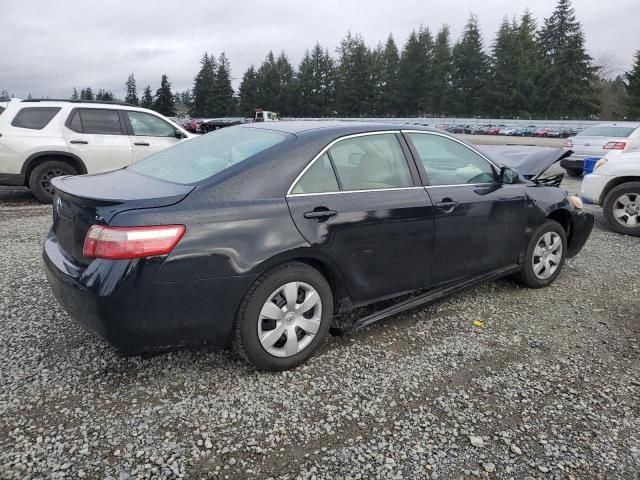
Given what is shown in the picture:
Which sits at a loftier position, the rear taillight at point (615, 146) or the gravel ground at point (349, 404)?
the rear taillight at point (615, 146)

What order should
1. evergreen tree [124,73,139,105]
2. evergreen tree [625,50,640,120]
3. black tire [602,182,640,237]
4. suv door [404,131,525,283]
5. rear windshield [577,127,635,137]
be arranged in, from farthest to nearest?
evergreen tree [124,73,139,105] < evergreen tree [625,50,640,120] < rear windshield [577,127,635,137] < black tire [602,182,640,237] < suv door [404,131,525,283]

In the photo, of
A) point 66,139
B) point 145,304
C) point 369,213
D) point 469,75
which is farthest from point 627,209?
point 469,75

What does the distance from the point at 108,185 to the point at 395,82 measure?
8418 cm

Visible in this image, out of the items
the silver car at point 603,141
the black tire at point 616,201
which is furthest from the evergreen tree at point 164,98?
the black tire at point 616,201

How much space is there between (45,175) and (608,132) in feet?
41.9

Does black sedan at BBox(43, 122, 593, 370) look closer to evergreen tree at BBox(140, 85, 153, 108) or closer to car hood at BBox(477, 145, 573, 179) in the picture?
car hood at BBox(477, 145, 573, 179)

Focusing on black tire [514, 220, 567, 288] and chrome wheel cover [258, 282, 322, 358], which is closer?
chrome wheel cover [258, 282, 322, 358]

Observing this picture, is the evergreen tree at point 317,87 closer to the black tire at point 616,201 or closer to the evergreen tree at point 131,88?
the evergreen tree at point 131,88

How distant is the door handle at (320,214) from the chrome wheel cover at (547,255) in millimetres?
2305

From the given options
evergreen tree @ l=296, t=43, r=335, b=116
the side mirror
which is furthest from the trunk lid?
evergreen tree @ l=296, t=43, r=335, b=116

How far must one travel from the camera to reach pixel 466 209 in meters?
3.69

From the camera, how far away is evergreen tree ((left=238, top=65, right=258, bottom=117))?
88.9 meters

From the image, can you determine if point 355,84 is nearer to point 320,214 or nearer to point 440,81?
point 440,81

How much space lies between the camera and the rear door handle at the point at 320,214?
2912mm
